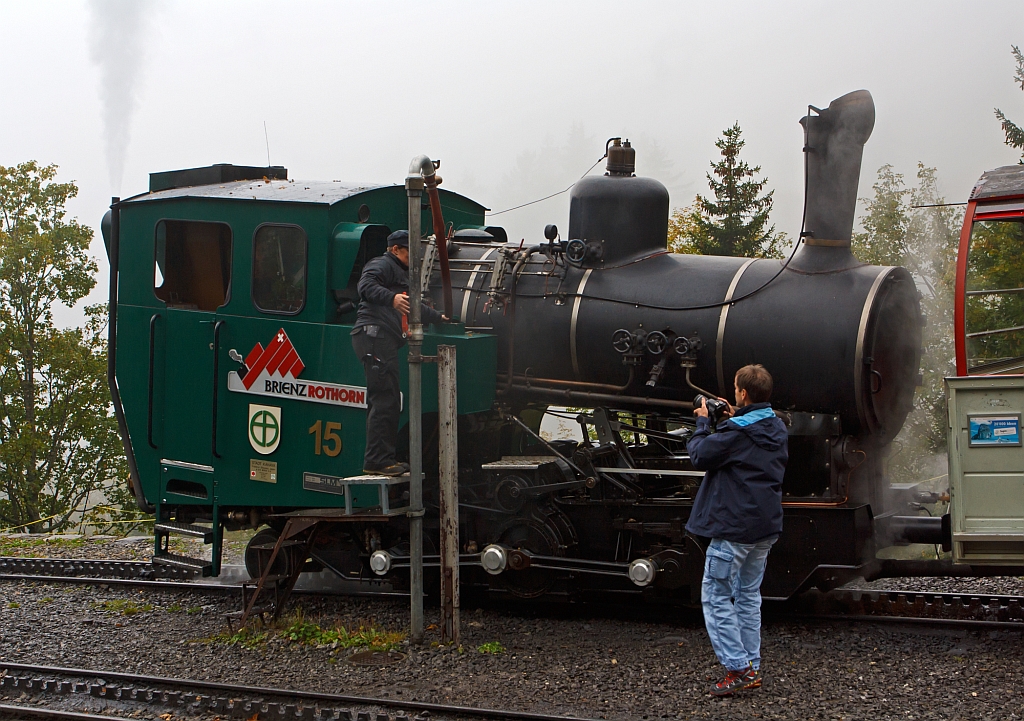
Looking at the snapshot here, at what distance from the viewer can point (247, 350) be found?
247 inches

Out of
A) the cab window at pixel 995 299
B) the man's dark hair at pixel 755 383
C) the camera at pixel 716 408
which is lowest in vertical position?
the camera at pixel 716 408

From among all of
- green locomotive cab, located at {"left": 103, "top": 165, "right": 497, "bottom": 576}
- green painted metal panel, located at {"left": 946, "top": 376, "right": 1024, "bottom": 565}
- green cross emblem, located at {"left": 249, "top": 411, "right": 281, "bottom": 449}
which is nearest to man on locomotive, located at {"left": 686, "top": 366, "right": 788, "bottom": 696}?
green painted metal panel, located at {"left": 946, "top": 376, "right": 1024, "bottom": 565}

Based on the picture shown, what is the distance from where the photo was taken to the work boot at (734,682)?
462cm

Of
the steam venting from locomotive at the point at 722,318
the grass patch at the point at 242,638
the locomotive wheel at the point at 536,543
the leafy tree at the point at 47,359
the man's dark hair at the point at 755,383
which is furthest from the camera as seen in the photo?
the leafy tree at the point at 47,359

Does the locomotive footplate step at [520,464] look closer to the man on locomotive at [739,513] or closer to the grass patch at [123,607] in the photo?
the man on locomotive at [739,513]

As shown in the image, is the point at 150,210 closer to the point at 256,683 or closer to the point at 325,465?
the point at 325,465

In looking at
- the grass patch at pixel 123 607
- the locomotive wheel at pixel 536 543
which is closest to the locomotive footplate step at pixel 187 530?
the grass patch at pixel 123 607

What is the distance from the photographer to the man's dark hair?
4.59 m

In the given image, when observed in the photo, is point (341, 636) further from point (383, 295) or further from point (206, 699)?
point (383, 295)

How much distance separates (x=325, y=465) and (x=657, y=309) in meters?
2.30

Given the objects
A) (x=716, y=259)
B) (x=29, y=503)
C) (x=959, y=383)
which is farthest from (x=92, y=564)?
(x=29, y=503)

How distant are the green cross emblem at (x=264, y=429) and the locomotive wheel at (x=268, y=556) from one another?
27.3 inches

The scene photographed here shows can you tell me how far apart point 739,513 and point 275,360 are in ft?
10.4

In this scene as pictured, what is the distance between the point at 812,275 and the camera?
5.59 metres
